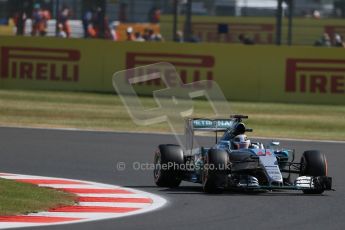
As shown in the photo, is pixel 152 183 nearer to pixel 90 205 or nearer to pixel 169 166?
pixel 169 166

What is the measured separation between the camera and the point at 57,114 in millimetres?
25234

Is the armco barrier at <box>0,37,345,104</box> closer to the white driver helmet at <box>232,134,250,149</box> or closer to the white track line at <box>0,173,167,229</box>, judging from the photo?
the white track line at <box>0,173,167,229</box>

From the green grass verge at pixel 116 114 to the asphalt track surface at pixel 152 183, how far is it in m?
1.77

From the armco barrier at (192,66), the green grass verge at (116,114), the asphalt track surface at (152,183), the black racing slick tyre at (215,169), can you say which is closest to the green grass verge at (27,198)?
the asphalt track surface at (152,183)

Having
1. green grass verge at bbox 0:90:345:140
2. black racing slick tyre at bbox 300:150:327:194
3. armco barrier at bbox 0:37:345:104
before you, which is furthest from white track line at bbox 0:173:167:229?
armco barrier at bbox 0:37:345:104

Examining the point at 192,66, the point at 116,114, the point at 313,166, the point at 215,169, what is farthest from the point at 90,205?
the point at 192,66

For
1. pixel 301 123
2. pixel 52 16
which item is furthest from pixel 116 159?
pixel 52 16

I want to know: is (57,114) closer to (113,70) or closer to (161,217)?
(113,70)

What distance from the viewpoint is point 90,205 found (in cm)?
1180

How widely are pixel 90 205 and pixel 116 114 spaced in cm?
1379

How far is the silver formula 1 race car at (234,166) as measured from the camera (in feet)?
42.4

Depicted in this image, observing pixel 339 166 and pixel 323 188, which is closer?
pixel 323 188

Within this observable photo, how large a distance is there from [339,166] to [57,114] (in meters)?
9.70

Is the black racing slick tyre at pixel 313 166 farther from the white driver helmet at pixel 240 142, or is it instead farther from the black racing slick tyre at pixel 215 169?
the black racing slick tyre at pixel 215 169
